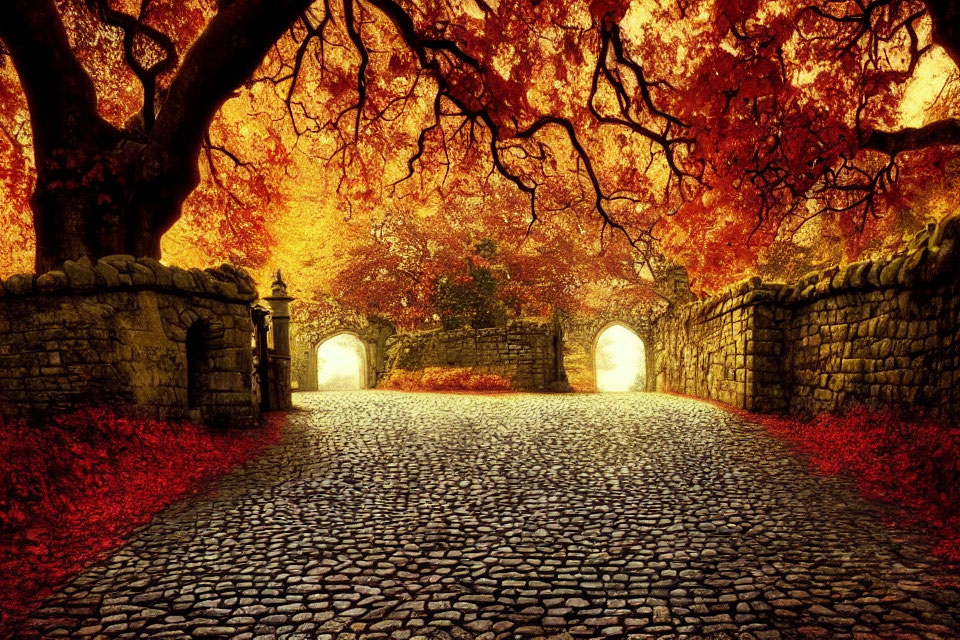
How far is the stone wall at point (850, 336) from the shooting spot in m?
5.92

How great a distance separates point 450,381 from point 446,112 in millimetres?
8730

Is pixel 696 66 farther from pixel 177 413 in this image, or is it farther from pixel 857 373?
pixel 177 413

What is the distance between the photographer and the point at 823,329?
8.07 metres

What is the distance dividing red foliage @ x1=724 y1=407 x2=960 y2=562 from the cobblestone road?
278mm

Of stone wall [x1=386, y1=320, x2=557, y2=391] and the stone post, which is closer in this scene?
the stone post

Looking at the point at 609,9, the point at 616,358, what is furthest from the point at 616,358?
the point at 609,9

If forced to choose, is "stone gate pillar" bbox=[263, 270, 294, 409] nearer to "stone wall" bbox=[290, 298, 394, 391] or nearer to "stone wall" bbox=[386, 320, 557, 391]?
"stone wall" bbox=[386, 320, 557, 391]

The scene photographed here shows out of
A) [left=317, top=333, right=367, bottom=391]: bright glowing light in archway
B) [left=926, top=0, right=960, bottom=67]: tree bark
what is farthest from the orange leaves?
[left=317, top=333, right=367, bottom=391]: bright glowing light in archway

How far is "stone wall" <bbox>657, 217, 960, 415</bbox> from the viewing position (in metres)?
5.92

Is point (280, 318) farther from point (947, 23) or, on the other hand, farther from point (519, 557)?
point (947, 23)

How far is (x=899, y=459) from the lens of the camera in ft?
17.7

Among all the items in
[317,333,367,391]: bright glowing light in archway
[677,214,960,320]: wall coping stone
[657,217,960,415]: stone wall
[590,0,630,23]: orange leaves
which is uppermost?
[590,0,630,23]: orange leaves

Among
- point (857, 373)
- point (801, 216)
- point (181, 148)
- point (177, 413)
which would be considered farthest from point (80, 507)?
point (801, 216)

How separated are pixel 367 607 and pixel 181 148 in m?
6.60
